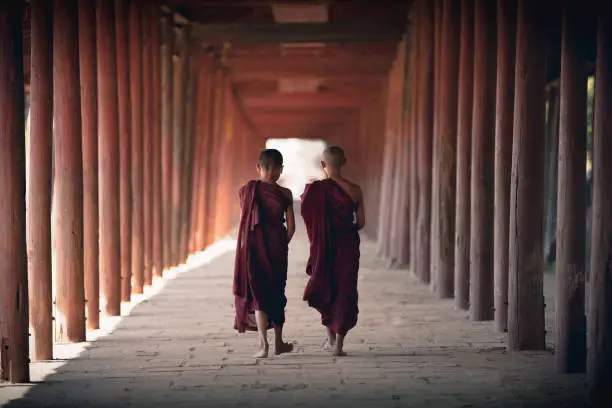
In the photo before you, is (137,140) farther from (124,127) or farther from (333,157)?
(333,157)

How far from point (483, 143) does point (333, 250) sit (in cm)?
207

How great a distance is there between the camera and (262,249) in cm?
582

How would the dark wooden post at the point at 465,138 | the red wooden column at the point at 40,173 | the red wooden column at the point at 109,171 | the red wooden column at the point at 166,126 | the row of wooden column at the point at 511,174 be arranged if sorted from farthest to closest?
the red wooden column at the point at 166,126, the dark wooden post at the point at 465,138, the red wooden column at the point at 109,171, the red wooden column at the point at 40,173, the row of wooden column at the point at 511,174

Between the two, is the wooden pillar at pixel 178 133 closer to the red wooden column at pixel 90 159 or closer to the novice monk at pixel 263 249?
the red wooden column at pixel 90 159

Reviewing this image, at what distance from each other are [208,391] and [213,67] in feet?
38.9

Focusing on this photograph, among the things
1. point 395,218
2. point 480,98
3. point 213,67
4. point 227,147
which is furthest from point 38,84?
point 227,147

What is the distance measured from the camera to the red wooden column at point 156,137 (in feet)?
33.4

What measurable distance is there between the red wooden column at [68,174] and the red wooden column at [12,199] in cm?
118

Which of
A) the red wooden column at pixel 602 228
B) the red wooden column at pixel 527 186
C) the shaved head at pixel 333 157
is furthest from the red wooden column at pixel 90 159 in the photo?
the red wooden column at pixel 602 228

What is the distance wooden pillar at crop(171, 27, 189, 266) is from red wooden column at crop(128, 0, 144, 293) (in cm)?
272

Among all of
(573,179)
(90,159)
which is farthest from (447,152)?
(573,179)

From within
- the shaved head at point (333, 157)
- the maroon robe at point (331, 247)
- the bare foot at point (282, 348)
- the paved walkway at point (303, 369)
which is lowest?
the paved walkway at point (303, 369)

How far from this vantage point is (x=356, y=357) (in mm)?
5859

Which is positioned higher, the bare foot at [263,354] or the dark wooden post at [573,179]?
the dark wooden post at [573,179]
